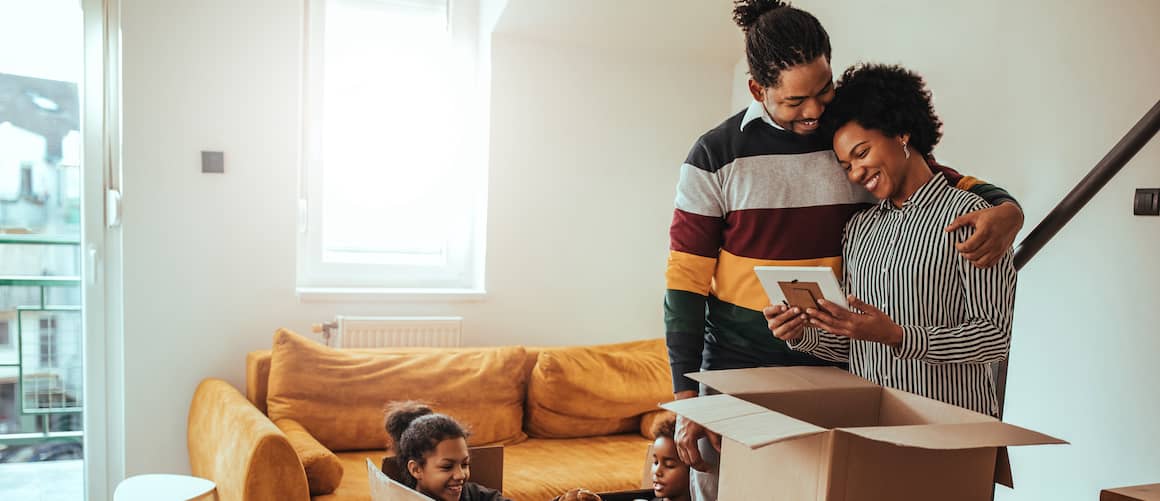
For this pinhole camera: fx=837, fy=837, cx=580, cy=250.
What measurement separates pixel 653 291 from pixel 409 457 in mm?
1757

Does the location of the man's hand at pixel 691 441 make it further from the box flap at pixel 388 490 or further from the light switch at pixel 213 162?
the light switch at pixel 213 162

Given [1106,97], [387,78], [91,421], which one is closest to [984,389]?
[1106,97]

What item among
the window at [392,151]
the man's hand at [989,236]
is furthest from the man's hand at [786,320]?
the window at [392,151]

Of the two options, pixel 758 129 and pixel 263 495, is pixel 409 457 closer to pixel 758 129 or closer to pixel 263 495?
pixel 263 495

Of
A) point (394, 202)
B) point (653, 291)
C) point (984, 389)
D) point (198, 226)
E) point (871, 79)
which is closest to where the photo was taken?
point (984, 389)

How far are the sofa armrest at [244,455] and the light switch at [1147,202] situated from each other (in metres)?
2.09

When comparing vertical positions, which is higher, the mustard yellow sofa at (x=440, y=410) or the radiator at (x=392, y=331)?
the radiator at (x=392, y=331)

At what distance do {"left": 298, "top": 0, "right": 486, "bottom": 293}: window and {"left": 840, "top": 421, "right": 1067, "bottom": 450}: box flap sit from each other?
2519mm

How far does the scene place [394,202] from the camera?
3297 millimetres

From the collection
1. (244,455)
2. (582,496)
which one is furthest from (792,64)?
(244,455)

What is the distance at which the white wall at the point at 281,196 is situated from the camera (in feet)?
9.11

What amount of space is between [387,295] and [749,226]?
201 cm

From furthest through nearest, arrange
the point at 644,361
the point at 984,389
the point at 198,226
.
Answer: the point at 644,361, the point at 198,226, the point at 984,389

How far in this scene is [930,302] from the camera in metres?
1.25
